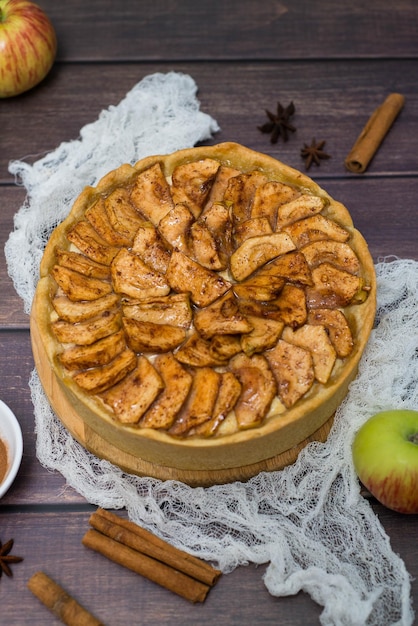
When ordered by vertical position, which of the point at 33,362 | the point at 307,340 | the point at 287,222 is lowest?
the point at 33,362

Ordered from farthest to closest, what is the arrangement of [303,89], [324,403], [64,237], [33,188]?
[303,89], [33,188], [64,237], [324,403]

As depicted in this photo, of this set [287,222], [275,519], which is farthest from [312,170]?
[275,519]

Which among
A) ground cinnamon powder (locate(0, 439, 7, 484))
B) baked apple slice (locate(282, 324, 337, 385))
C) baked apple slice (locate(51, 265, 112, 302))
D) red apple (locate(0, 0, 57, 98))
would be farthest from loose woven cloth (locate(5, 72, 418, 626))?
red apple (locate(0, 0, 57, 98))

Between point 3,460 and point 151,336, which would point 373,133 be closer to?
point 151,336

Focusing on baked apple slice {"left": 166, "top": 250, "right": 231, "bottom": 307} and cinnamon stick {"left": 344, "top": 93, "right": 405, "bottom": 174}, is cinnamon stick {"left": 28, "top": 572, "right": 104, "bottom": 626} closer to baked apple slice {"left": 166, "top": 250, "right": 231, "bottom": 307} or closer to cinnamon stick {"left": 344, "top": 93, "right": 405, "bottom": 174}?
baked apple slice {"left": 166, "top": 250, "right": 231, "bottom": 307}

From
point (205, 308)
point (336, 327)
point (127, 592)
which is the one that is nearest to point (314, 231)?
point (336, 327)

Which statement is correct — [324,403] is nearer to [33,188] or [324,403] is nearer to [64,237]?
[64,237]
